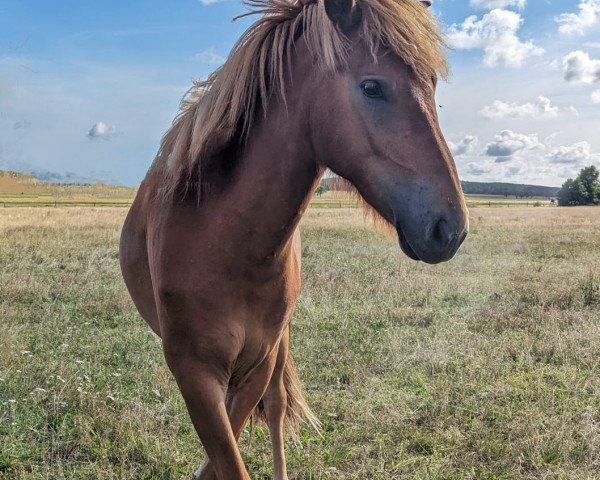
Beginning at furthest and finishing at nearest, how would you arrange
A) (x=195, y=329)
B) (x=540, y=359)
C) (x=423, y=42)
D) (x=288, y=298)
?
1. (x=540, y=359)
2. (x=288, y=298)
3. (x=195, y=329)
4. (x=423, y=42)

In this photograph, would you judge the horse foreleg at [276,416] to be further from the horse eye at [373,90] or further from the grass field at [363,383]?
the horse eye at [373,90]

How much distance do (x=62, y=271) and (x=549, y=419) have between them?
9.38m

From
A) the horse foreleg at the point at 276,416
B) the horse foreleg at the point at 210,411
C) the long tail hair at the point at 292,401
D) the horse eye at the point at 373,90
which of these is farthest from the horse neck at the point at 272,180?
the long tail hair at the point at 292,401

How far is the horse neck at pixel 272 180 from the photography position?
1.85 meters

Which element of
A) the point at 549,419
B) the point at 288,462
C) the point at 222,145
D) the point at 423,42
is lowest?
the point at 288,462

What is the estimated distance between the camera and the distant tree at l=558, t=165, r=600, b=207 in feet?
244

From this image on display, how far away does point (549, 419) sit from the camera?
3879 millimetres

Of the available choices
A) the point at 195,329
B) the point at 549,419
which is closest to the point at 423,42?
the point at 195,329

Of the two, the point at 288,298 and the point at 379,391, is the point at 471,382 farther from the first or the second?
the point at 288,298

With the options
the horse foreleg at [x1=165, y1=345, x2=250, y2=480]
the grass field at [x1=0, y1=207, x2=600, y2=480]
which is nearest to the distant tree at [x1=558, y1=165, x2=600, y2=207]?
the grass field at [x1=0, y1=207, x2=600, y2=480]

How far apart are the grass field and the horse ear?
3.31ft

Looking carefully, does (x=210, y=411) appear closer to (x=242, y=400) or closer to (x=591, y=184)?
(x=242, y=400)

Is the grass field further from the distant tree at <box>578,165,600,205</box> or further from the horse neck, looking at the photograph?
the distant tree at <box>578,165,600,205</box>

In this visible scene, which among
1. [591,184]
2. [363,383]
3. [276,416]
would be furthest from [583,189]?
[276,416]
